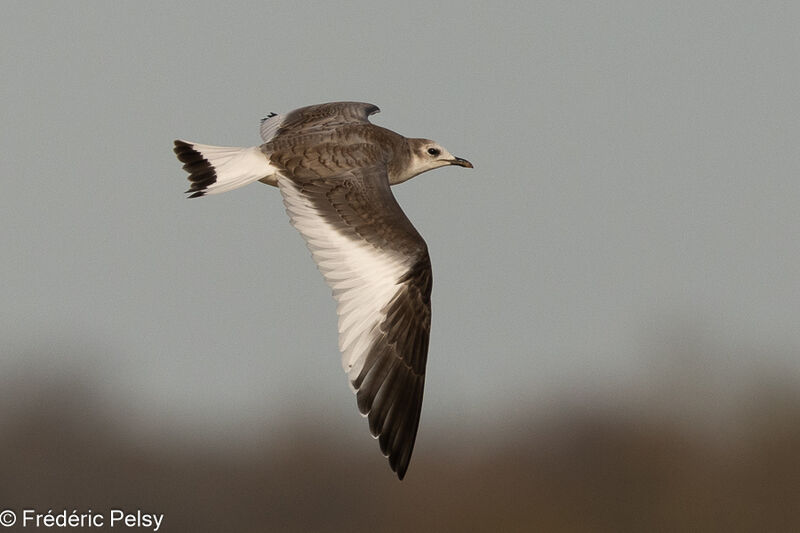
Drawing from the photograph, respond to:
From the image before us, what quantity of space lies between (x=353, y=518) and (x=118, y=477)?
31.1ft

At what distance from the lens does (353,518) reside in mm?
54906

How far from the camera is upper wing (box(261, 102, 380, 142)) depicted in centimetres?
1280

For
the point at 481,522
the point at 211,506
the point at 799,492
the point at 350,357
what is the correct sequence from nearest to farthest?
1. the point at 350,357
2. the point at 799,492
3. the point at 481,522
4. the point at 211,506

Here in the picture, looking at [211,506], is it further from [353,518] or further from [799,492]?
[799,492]

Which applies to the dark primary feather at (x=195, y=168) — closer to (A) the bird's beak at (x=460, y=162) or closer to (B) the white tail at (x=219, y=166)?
(B) the white tail at (x=219, y=166)

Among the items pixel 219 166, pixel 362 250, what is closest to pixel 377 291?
pixel 362 250

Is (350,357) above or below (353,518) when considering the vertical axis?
above

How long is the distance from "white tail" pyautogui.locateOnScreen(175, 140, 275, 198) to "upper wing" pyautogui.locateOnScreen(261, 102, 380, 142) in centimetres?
82

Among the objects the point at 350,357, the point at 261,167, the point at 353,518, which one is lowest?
the point at 353,518

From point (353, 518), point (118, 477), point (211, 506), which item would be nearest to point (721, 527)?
point (353, 518)

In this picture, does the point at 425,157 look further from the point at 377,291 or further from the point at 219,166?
the point at 377,291

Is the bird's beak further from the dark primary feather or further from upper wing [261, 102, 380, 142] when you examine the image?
the dark primary feather

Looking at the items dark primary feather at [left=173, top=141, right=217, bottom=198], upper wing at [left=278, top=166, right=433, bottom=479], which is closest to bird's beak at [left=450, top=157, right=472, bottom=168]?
upper wing at [left=278, top=166, right=433, bottom=479]

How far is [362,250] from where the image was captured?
1073cm
